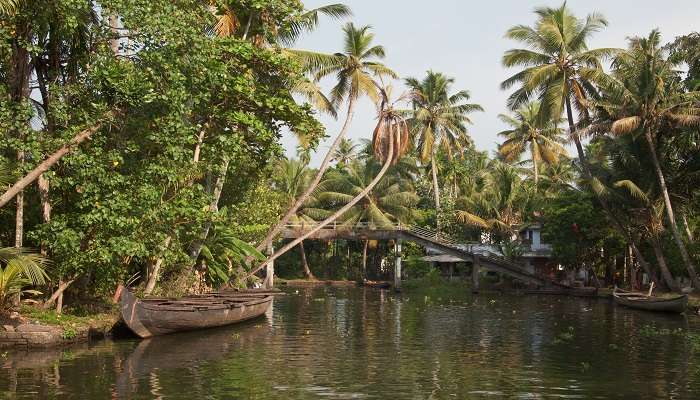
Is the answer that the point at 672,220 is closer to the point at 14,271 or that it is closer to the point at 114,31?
the point at 114,31

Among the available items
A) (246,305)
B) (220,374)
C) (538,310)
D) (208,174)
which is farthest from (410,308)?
(220,374)

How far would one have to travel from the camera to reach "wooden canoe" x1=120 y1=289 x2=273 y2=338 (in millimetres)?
18094

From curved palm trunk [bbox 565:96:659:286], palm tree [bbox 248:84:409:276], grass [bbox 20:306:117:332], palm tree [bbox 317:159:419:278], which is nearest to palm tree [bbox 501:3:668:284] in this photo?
curved palm trunk [bbox 565:96:659:286]

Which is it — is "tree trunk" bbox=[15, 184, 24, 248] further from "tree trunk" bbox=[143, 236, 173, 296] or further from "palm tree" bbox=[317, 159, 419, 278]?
"palm tree" bbox=[317, 159, 419, 278]

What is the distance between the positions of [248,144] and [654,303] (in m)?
18.1

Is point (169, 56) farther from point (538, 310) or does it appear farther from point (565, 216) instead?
point (565, 216)

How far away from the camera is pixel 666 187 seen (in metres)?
35.2

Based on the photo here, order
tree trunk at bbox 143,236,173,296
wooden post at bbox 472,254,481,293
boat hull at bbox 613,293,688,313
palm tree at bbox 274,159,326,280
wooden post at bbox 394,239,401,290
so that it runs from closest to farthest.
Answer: tree trunk at bbox 143,236,173,296
boat hull at bbox 613,293,688,313
wooden post at bbox 472,254,481,293
wooden post at bbox 394,239,401,290
palm tree at bbox 274,159,326,280

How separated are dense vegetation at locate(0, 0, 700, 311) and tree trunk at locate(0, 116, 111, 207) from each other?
0.05 meters

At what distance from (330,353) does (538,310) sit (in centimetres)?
1640

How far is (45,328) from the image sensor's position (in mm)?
16953

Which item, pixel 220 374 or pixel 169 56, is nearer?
pixel 220 374

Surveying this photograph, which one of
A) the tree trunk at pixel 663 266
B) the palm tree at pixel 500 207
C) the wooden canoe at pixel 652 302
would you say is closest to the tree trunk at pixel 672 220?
the tree trunk at pixel 663 266

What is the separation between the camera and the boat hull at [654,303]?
90.9 feet
